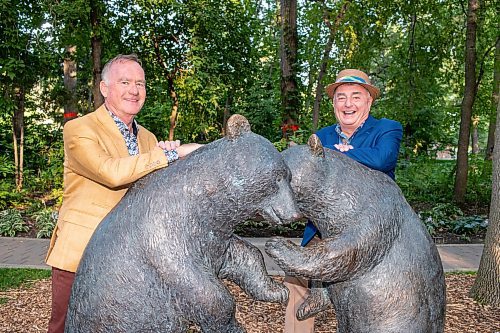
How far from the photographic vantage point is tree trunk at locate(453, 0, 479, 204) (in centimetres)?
947

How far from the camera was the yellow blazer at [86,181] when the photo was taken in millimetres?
2156

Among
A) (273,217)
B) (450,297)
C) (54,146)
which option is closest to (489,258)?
(450,297)

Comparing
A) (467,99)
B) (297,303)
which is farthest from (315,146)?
(467,99)

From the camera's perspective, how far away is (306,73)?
1062cm

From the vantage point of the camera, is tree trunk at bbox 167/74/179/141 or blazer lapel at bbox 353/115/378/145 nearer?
blazer lapel at bbox 353/115/378/145

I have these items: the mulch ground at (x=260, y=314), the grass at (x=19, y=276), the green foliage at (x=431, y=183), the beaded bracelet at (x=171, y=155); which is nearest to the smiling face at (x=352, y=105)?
the beaded bracelet at (x=171, y=155)

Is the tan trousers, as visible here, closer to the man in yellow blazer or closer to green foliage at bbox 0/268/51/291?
the man in yellow blazer

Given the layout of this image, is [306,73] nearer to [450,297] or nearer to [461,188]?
[461,188]

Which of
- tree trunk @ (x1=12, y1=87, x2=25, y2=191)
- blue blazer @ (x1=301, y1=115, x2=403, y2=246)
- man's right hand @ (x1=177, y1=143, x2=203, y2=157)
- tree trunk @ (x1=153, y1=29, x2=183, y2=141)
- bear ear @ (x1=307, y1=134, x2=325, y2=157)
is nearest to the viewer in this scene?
man's right hand @ (x1=177, y1=143, x2=203, y2=157)

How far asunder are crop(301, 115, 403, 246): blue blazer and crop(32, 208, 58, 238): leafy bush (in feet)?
20.2

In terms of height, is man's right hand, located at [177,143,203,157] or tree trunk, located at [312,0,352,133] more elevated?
tree trunk, located at [312,0,352,133]

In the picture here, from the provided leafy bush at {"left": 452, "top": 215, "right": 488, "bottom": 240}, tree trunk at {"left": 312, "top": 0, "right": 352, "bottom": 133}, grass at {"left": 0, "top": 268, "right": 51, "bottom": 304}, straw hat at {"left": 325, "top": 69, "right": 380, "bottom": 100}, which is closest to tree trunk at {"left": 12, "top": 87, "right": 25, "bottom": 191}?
grass at {"left": 0, "top": 268, "right": 51, "bottom": 304}

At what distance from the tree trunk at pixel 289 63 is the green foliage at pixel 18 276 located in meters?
4.76

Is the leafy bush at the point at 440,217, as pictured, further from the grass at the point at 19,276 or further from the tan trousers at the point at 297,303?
the grass at the point at 19,276
